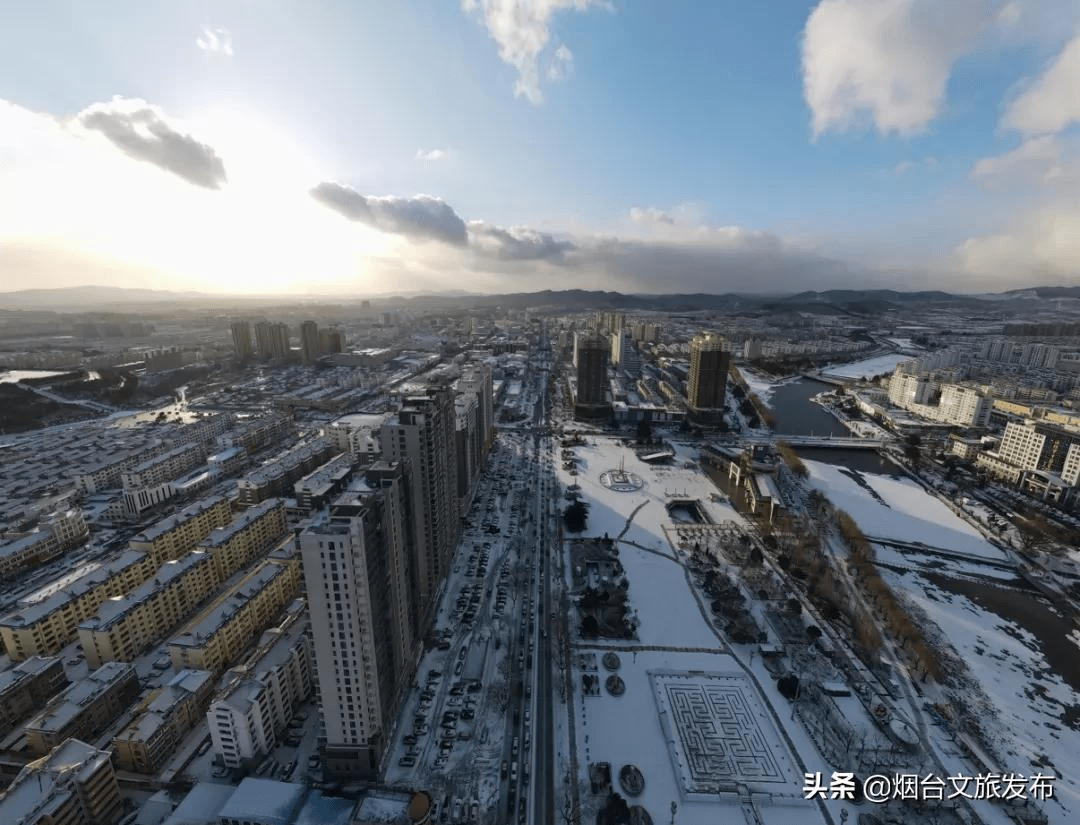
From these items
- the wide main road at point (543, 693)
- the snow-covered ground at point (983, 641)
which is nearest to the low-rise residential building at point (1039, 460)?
the snow-covered ground at point (983, 641)

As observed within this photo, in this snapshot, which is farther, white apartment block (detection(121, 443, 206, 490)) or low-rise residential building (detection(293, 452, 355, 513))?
white apartment block (detection(121, 443, 206, 490))

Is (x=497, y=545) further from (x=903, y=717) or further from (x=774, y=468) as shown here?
(x=774, y=468)

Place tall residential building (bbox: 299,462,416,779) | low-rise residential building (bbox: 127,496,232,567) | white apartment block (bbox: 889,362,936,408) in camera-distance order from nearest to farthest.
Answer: tall residential building (bbox: 299,462,416,779) → low-rise residential building (bbox: 127,496,232,567) → white apartment block (bbox: 889,362,936,408)

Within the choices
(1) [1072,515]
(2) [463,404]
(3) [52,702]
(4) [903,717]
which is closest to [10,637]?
(3) [52,702]

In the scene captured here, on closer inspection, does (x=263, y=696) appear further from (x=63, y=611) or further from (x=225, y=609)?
(x=63, y=611)

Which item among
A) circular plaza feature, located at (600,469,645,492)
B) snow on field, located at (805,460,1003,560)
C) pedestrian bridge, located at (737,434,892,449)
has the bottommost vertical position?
snow on field, located at (805,460,1003,560)

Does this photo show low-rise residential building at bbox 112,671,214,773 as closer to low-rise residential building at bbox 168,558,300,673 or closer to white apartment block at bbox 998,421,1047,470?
low-rise residential building at bbox 168,558,300,673

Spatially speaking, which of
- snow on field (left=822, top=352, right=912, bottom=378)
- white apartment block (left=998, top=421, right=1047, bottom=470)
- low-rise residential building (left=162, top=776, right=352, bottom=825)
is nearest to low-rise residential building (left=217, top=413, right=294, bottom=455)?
low-rise residential building (left=162, top=776, right=352, bottom=825)

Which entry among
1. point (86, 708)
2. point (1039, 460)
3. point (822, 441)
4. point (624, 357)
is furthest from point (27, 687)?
point (624, 357)

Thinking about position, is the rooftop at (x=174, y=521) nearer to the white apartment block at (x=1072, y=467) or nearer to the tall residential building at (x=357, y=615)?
the tall residential building at (x=357, y=615)
